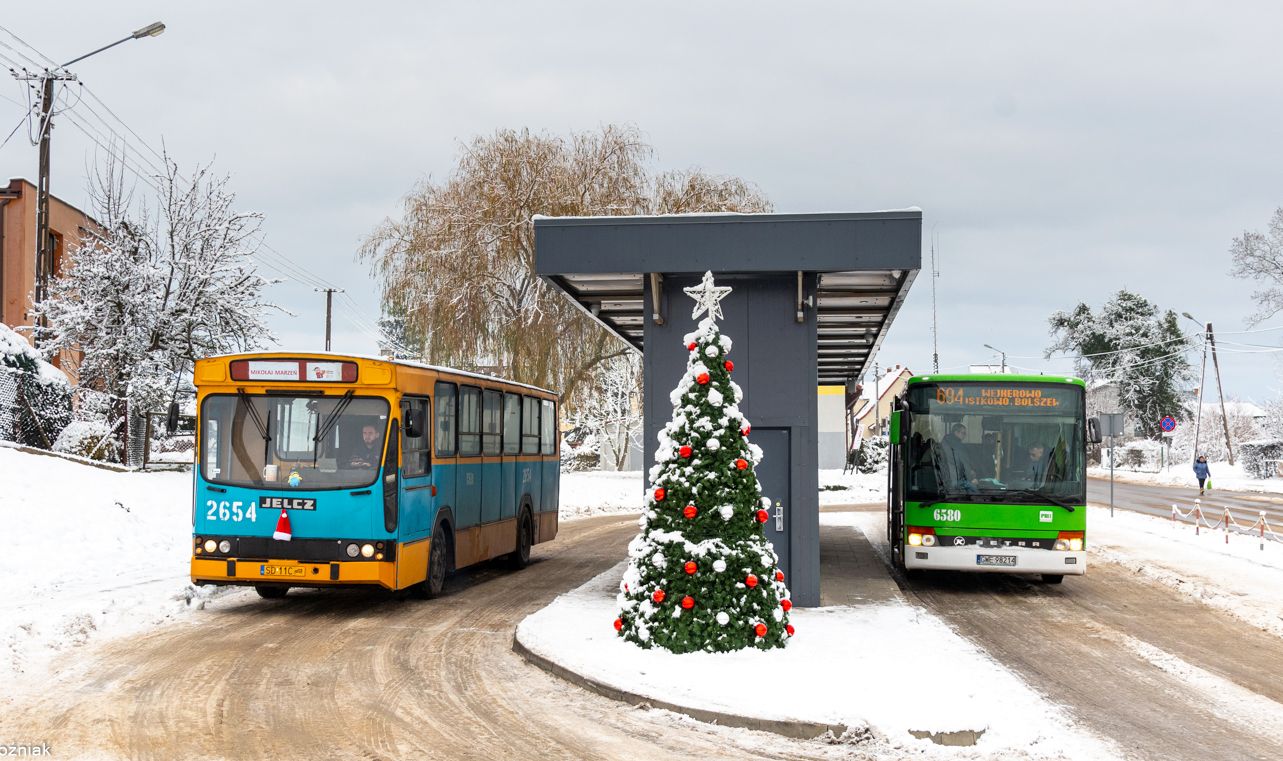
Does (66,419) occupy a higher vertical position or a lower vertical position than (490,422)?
higher

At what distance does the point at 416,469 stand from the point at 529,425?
19.9 ft

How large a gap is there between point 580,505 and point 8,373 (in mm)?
18169

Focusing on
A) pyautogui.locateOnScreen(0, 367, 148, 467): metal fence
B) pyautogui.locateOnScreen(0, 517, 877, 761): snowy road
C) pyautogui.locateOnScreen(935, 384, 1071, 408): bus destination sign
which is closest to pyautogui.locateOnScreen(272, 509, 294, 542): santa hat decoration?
pyautogui.locateOnScreen(0, 517, 877, 761): snowy road

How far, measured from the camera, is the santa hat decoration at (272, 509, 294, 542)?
12141 millimetres

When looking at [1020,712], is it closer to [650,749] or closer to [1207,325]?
[650,749]

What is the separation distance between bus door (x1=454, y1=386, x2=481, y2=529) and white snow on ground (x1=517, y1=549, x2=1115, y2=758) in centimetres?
354

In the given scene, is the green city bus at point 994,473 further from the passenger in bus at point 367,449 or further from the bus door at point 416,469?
the passenger in bus at point 367,449

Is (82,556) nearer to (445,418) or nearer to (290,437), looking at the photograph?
(290,437)

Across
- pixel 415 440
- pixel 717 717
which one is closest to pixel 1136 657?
pixel 717 717

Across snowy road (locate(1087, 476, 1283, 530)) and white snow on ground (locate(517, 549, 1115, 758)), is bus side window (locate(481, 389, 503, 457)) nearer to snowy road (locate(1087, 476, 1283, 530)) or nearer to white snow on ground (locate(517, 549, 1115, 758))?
white snow on ground (locate(517, 549, 1115, 758))

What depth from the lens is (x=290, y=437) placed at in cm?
1252

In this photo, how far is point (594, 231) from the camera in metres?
12.4

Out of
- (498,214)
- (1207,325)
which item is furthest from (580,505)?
(1207,325)

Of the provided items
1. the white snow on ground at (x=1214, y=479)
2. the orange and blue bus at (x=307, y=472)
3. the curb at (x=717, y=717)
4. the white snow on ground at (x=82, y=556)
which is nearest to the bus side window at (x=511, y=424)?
the orange and blue bus at (x=307, y=472)
